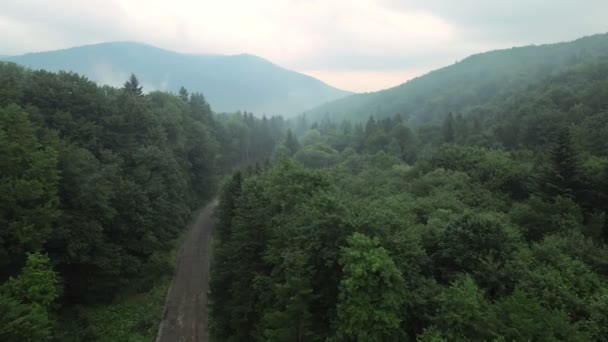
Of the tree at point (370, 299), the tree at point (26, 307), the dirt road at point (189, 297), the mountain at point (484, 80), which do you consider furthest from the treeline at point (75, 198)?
the mountain at point (484, 80)

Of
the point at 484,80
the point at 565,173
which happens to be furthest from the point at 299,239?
the point at 484,80

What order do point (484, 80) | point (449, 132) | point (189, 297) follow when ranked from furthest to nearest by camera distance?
point (484, 80)
point (449, 132)
point (189, 297)

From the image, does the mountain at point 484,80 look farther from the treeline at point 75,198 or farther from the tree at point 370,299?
the tree at point 370,299

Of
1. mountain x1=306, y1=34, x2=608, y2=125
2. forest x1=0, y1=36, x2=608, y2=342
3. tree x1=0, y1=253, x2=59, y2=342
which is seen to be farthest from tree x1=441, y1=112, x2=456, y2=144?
tree x1=0, y1=253, x2=59, y2=342

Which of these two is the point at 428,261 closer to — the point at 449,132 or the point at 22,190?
the point at 22,190

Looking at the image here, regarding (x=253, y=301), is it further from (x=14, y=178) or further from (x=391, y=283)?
(x=14, y=178)

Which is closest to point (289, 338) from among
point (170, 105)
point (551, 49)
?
point (170, 105)
